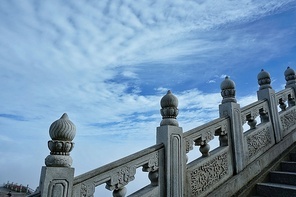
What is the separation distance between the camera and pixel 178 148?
3.82 meters

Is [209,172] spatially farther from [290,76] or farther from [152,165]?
[290,76]

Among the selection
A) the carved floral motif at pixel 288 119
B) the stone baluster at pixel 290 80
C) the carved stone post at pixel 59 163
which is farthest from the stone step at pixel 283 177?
the carved stone post at pixel 59 163

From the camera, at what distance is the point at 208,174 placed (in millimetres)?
4117

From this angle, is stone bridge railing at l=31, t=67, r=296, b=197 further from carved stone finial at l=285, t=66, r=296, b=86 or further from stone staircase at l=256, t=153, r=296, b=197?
carved stone finial at l=285, t=66, r=296, b=86

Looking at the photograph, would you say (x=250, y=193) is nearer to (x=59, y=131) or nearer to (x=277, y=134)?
(x=277, y=134)

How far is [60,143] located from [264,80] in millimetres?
5375

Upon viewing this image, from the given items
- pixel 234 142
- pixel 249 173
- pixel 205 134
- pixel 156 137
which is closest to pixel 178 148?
pixel 156 137

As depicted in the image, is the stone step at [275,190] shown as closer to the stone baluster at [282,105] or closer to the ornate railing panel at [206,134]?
the ornate railing panel at [206,134]

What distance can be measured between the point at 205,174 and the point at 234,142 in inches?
40.1

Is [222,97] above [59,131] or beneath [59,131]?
above

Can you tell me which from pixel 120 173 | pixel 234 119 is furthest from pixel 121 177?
pixel 234 119

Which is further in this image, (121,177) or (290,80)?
(290,80)

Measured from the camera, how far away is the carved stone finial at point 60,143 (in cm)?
269

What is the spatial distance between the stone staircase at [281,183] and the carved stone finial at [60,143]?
11.4 ft
